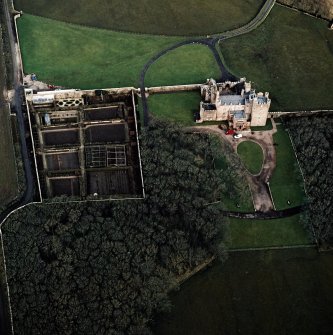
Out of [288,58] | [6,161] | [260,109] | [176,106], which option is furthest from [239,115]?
[6,161]

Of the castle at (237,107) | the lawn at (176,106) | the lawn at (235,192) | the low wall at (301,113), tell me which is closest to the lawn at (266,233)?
the lawn at (235,192)

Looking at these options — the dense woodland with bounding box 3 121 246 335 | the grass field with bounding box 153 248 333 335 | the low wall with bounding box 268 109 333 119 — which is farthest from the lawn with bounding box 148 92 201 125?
the grass field with bounding box 153 248 333 335

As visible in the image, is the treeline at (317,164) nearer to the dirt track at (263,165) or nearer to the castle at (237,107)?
the dirt track at (263,165)

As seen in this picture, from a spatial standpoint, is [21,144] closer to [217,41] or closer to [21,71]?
[21,71]

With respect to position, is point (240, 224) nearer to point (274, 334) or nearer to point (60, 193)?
point (274, 334)

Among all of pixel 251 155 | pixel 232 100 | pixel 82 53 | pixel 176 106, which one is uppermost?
pixel 82 53

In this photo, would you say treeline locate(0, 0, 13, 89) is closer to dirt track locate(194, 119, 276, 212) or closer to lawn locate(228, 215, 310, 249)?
dirt track locate(194, 119, 276, 212)
